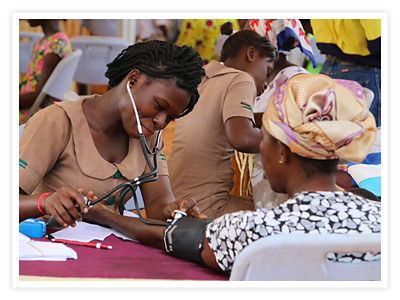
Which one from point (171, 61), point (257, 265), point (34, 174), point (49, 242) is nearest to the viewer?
point (257, 265)

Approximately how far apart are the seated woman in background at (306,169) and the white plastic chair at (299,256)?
0.06 meters

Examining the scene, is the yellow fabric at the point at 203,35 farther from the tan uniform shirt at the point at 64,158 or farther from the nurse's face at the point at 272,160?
the nurse's face at the point at 272,160

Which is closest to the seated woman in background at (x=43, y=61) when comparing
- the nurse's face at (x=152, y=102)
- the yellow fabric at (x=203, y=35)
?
the yellow fabric at (x=203, y=35)

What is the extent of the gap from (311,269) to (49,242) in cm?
68

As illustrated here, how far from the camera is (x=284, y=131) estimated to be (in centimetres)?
149

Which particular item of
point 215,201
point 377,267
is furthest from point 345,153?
point 215,201

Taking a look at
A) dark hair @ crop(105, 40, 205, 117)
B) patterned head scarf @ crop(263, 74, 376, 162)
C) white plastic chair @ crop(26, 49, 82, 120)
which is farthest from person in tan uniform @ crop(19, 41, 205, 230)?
white plastic chair @ crop(26, 49, 82, 120)

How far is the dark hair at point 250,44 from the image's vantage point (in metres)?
3.22

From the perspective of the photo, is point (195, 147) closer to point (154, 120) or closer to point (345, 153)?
point (154, 120)

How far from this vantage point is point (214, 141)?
115 inches

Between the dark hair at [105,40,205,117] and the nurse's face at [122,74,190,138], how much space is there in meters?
0.02

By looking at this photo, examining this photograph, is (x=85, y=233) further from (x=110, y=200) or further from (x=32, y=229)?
(x=110, y=200)

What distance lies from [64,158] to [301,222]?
84cm

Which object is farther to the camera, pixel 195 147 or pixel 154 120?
pixel 195 147
